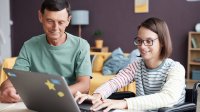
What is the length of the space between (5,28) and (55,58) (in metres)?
5.13

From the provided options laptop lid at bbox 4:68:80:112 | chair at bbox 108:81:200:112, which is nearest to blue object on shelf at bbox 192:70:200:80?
chair at bbox 108:81:200:112

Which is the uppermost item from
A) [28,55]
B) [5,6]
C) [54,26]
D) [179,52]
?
[5,6]

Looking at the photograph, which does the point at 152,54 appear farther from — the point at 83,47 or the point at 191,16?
the point at 191,16

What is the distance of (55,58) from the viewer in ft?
5.67

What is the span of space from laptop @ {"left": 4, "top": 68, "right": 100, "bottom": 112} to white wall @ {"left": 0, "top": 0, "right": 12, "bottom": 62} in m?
5.41

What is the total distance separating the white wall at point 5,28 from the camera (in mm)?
6396

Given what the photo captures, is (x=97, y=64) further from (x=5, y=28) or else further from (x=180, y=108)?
(x=5, y=28)

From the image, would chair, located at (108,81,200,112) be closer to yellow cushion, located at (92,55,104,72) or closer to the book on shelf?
yellow cushion, located at (92,55,104,72)

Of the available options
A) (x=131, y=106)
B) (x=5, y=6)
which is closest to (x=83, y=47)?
(x=131, y=106)

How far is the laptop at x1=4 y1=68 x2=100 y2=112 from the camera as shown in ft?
3.38

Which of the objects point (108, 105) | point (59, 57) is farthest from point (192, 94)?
point (59, 57)

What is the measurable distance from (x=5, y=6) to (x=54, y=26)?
5.32m

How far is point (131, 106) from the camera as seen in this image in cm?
138

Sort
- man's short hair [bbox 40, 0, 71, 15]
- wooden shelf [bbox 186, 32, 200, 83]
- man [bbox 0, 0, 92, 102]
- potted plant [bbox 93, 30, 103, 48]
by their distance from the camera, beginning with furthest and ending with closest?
potted plant [bbox 93, 30, 103, 48], wooden shelf [bbox 186, 32, 200, 83], man [bbox 0, 0, 92, 102], man's short hair [bbox 40, 0, 71, 15]
